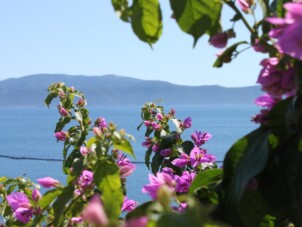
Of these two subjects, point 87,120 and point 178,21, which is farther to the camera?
point 87,120

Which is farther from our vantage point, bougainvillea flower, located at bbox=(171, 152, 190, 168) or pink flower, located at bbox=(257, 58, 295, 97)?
bougainvillea flower, located at bbox=(171, 152, 190, 168)

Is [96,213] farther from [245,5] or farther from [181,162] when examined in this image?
[181,162]

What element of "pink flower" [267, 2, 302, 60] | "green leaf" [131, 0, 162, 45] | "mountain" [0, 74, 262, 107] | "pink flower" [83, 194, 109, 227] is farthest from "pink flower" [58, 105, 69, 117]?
"mountain" [0, 74, 262, 107]

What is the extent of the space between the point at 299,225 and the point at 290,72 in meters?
0.17

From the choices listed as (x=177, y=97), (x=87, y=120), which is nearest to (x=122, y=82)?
(x=177, y=97)

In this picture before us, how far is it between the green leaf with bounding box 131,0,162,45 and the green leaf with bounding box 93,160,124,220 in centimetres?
25

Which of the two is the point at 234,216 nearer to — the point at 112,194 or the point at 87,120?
the point at 112,194

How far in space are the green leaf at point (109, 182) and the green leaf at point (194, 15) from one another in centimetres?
28

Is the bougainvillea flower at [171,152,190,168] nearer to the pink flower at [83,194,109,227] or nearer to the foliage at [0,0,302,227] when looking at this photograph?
the foliage at [0,0,302,227]

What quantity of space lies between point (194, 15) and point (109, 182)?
0.31m

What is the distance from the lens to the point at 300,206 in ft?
2.03

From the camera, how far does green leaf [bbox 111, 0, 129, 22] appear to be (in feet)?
2.20

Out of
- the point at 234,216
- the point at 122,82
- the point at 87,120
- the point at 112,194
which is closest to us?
the point at 234,216

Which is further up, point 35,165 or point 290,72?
point 290,72
